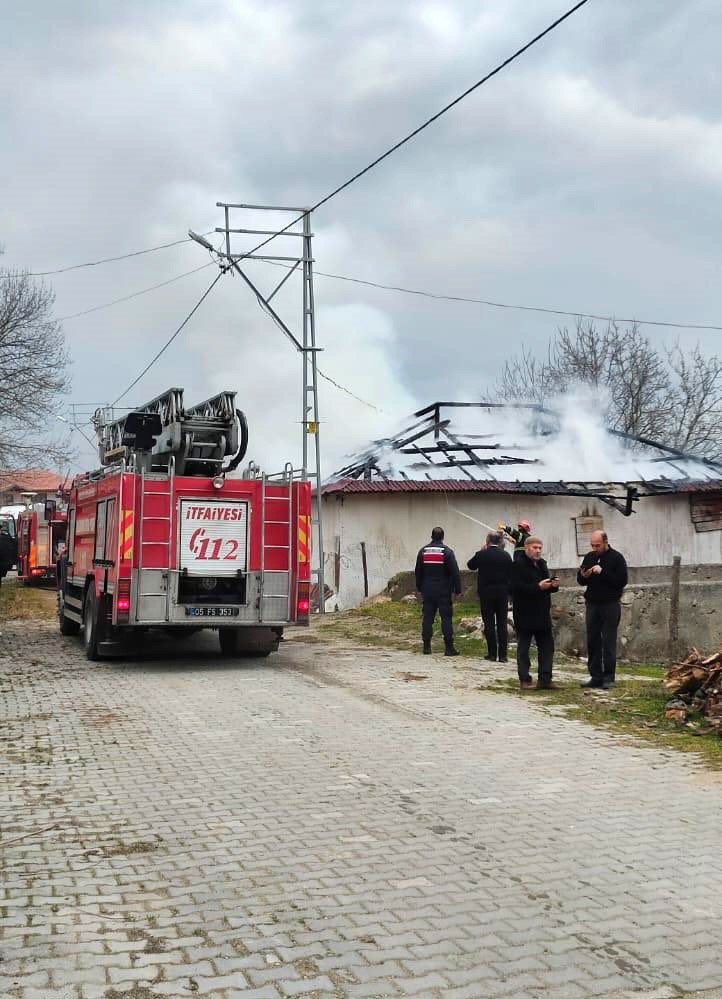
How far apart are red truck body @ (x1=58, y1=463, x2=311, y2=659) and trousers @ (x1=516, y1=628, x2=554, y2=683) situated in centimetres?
339

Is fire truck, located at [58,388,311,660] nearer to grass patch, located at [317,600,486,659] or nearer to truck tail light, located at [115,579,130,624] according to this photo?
truck tail light, located at [115,579,130,624]

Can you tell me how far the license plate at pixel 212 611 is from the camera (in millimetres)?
13359

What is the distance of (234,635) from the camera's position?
14.8m

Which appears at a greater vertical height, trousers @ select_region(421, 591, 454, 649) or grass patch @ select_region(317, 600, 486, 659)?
trousers @ select_region(421, 591, 454, 649)

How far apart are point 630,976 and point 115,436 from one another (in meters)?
14.7

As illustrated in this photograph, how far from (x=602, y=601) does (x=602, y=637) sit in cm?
49

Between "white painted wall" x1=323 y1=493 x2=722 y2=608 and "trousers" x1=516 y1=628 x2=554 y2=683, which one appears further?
"white painted wall" x1=323 y1=493 x2=722 y2=608

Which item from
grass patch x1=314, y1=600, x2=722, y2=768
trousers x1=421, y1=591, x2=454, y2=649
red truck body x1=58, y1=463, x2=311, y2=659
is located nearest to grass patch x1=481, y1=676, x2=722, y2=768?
grass patch x1=314, y1=600, x2=722, y2=768

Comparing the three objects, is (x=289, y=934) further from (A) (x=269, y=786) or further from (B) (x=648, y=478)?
(B) (x=648, y=478)

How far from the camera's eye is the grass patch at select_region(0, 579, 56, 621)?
23.3 meters

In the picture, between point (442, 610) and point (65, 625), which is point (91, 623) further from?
point (442, 610)

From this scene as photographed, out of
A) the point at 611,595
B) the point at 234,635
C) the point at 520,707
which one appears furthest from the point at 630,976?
the point at 234,635

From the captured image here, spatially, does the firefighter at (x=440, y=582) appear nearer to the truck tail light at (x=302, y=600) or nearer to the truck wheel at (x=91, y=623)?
the truck tail light at (x=302, y=600)

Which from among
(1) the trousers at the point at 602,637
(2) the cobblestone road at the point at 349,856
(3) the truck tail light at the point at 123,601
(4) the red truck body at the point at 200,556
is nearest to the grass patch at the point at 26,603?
(4) the red truck body at the point at 200,556
